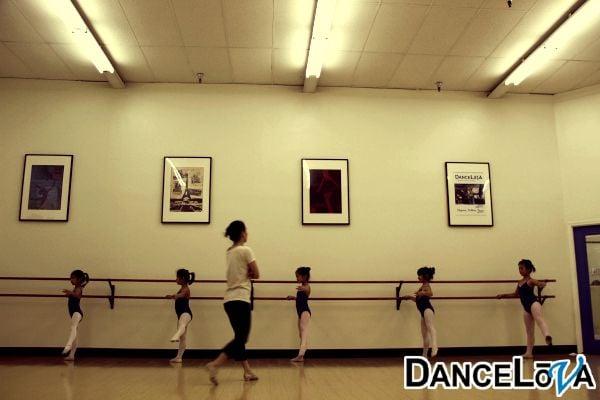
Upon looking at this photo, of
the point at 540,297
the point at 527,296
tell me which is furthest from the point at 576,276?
the point at 527,296

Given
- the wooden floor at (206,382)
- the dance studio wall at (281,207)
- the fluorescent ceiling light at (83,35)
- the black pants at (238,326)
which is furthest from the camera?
the dance studio wall at (281,207)

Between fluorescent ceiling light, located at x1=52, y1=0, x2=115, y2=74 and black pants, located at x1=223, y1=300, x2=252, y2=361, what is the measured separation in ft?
11.4

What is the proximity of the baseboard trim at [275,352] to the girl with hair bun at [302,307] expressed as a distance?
0.34 meters

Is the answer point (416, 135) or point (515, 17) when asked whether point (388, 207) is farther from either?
point (515, 17)

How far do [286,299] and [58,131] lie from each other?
12.9ft

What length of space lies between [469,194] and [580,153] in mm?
1729

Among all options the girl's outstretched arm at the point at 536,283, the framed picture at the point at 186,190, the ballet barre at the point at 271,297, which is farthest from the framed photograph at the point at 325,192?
the girl's outstretched arm at the point at 536,283

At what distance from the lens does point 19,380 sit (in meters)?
4.12

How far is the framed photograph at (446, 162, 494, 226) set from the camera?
21.6 ft

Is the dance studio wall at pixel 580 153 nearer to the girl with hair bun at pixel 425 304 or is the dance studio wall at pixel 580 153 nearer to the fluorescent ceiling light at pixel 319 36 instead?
the girl with hair bun at pixel 425 304

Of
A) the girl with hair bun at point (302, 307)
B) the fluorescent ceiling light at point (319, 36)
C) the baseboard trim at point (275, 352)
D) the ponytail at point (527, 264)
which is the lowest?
the baseboard trim at point (275, 352)

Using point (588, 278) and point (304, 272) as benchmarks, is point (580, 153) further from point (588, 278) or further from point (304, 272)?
point (304, 272)

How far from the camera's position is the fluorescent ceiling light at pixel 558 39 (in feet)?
15.9

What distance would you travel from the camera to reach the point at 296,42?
5609 mm
